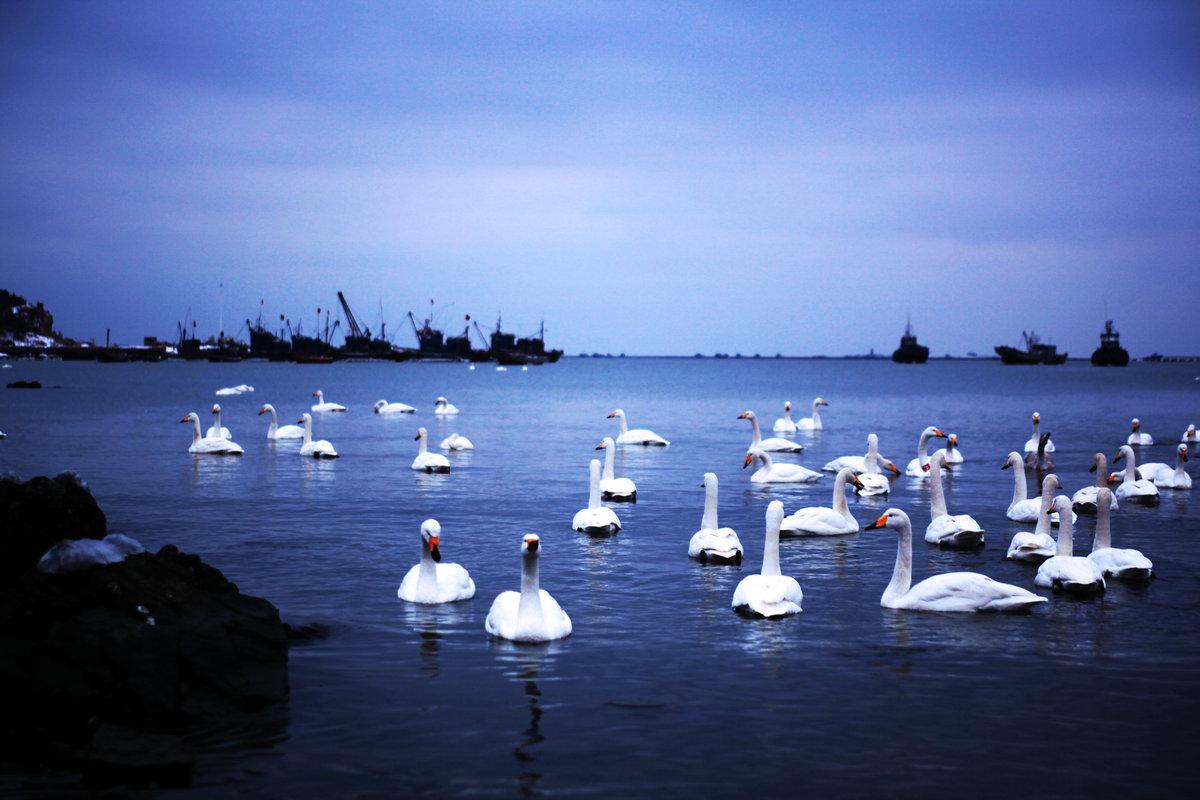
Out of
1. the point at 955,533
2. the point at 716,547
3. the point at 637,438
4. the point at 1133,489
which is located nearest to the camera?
the point at 716,547

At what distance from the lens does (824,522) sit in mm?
18875

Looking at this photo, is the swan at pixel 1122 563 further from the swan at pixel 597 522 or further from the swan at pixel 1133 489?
the swan at pixel 1133 489

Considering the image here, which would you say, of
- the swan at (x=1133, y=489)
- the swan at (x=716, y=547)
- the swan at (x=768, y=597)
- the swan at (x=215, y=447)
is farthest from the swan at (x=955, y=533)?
the swan at (x=215, y=447)

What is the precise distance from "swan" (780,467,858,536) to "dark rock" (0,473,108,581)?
1112 centimetres

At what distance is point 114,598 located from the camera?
9.66 meters

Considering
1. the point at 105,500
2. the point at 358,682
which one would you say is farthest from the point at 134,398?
the point at 358,682

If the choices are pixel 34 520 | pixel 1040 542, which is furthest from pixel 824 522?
pixel 34 520

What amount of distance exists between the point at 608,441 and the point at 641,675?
13.2 meters

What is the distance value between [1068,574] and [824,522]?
506cm

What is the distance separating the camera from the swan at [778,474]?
26.8 m

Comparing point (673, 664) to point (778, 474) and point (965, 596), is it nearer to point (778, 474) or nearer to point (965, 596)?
point (965, 596)

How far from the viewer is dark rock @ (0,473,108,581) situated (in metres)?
10.7

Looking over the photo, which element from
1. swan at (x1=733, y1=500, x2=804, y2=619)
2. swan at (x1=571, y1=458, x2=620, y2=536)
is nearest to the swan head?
swan at (x1=733, y1=500, x2=804, y2=619)

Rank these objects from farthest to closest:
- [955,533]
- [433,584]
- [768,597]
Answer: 1. [955,533]
2. [433,584]
3. [768,597]
